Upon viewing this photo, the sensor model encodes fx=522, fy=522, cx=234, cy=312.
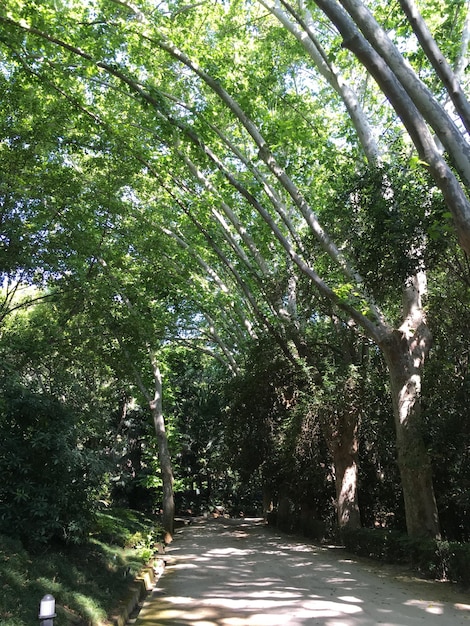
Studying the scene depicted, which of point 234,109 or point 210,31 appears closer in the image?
point 234,109

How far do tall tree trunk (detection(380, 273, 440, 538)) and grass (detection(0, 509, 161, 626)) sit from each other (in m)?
5.18

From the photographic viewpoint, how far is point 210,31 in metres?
13.8

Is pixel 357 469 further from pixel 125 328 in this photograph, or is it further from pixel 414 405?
pixel 125 328

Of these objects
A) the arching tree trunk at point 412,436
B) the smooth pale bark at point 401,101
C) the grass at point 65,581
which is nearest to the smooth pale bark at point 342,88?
the arching tree trunk at point 412,436

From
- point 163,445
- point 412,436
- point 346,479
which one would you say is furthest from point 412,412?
point 163,445

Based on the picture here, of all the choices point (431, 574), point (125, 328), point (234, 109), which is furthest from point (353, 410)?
point (234, 109)

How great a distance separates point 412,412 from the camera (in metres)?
10.0

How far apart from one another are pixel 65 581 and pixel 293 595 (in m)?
3.22

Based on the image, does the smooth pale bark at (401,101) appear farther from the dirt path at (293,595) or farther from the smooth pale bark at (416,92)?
the dirt path at (293,595)

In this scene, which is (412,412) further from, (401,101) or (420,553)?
(401,101)

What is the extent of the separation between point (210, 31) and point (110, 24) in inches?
217

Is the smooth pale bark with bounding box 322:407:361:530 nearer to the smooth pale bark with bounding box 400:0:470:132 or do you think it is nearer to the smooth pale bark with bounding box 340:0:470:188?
the smooth pale bark with bounding box 340:0:470:188

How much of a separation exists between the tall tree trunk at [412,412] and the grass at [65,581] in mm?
5179

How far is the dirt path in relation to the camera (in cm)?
616
